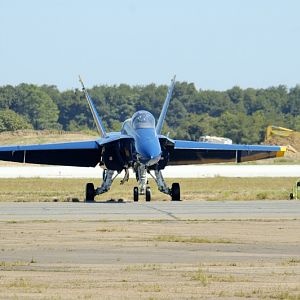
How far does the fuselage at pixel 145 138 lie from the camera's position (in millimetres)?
31781

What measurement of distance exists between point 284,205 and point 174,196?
6.01 m

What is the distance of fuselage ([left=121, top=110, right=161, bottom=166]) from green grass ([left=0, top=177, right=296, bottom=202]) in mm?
3187

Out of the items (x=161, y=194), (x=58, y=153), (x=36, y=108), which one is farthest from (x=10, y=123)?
(x=58, y=153)

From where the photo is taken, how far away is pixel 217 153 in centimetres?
3872

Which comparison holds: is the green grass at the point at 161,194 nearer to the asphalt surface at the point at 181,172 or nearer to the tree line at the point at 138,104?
the asphalt surface at the point at 181,172

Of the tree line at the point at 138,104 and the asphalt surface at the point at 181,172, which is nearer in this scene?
the asphalt surface at the point at 181,172

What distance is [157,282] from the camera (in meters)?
13.6

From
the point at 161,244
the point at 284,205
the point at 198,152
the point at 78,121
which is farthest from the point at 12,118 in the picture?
the point at 161,244

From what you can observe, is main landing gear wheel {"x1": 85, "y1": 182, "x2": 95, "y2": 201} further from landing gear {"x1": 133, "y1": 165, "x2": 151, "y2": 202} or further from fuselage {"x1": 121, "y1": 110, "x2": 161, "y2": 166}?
fuselage {"x1": 121, "y1": 110, "x2": 161, "y2": 166}

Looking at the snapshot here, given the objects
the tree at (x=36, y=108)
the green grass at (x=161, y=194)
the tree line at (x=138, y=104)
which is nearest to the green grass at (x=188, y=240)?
the green grass at (x=161, y=194)

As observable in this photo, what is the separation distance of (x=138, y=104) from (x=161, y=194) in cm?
10438

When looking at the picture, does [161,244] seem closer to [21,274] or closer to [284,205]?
[21,274]

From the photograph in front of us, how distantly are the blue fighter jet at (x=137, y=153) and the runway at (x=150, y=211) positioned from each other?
2047mm

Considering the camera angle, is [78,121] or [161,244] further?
[78,121]
